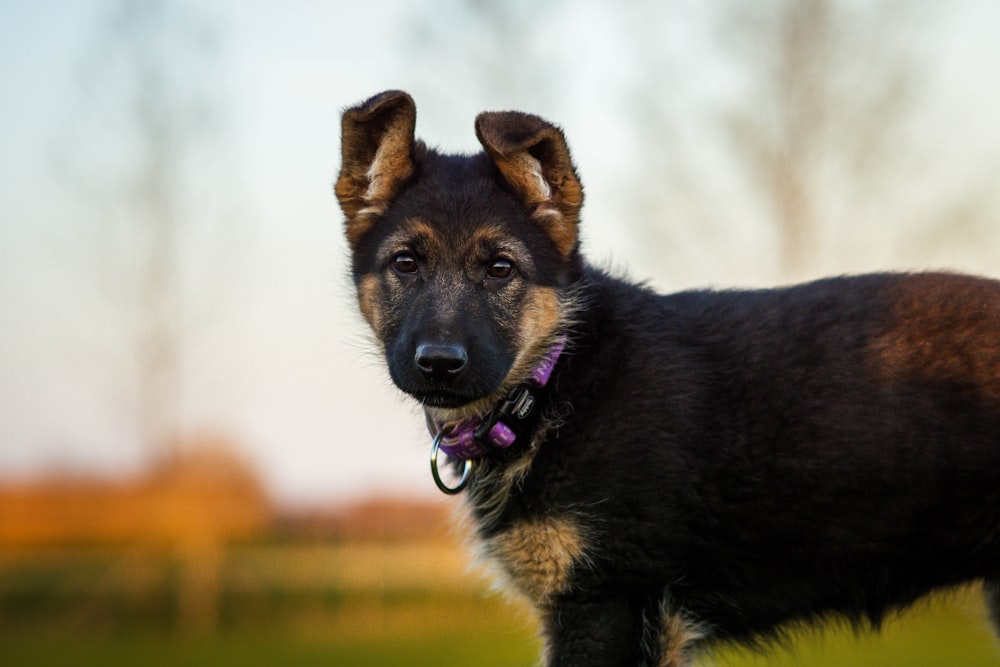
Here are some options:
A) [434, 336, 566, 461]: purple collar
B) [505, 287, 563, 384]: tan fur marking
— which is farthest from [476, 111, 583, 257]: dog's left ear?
[434, 336, 566, 461]: purple collar

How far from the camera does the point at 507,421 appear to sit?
4980mm

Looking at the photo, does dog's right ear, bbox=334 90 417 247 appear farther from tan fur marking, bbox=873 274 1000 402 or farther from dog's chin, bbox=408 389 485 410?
tan fur marking, bbox=873 274 1000 402

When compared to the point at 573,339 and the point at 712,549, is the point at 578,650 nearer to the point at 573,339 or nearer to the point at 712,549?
the point at 712,549

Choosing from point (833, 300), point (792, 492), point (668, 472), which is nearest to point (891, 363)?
point (833, 300)

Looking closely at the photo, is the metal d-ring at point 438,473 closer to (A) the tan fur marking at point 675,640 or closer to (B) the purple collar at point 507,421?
(B) the purple collar at point 507,421

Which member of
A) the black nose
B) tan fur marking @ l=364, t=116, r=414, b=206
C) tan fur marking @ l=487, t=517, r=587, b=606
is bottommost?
tan fur marking @ l=487, t=517, r=587, b=606

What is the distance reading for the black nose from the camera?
4590 millimetres

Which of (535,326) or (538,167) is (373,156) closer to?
(538,167)

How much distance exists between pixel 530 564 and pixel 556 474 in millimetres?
439

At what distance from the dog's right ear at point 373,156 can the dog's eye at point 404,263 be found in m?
0.32

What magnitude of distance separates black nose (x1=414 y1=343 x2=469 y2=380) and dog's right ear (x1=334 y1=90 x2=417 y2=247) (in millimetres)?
984

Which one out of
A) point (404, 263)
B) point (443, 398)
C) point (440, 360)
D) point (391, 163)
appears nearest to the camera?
point (440, 360)

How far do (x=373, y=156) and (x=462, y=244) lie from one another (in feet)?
2.46

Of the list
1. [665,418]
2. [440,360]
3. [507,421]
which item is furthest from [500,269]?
[665,418]
